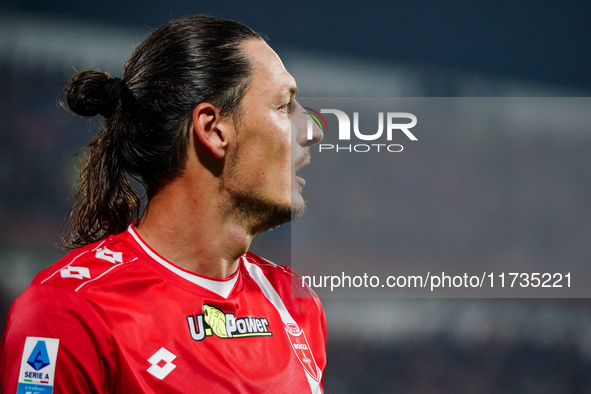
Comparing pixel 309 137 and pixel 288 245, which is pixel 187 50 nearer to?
pixel 309 137

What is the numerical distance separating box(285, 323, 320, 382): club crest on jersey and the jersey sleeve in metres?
0.38

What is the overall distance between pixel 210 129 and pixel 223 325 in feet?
1.20

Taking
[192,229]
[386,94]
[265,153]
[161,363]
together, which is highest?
[386,94]

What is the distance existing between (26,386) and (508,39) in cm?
211

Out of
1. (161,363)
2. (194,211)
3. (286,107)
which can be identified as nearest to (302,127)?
(286,107)

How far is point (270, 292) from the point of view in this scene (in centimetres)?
119

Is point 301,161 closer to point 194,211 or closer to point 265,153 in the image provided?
point 265,153

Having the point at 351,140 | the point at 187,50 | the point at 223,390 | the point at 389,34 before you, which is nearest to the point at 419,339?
the point at 351,140

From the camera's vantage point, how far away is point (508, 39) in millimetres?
2252

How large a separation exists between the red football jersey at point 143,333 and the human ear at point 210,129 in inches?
8.7

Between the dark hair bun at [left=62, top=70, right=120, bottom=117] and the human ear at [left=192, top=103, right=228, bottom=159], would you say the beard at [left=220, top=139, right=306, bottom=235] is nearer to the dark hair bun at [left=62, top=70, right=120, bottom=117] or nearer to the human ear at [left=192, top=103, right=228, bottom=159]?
the human ear at [left=192, top=103, right=228, bottom=159]

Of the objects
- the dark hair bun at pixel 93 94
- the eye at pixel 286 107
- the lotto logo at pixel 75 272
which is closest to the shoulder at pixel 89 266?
the lotto logo at pixel 75 272

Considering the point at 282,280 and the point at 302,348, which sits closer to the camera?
the point at 302,348

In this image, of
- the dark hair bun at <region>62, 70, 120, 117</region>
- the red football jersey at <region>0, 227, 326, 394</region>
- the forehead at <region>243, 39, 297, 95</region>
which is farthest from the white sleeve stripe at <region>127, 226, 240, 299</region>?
the forehead at <region>243, 39, 297, 95</region>
